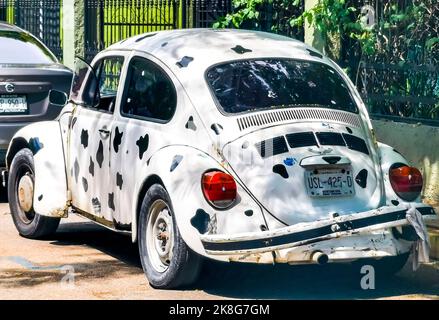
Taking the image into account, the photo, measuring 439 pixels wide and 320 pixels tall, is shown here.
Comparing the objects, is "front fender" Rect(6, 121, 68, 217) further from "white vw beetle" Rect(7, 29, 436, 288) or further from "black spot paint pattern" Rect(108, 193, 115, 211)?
"black spot paint pattern" Rect(108, 193, 115, 211)

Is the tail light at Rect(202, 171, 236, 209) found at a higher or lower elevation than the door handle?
higher

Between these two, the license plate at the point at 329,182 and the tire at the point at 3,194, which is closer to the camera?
the license plate at the point at 329,182

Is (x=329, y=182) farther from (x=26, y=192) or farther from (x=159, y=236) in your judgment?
(x=26, y=192)

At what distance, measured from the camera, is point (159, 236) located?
895 cm

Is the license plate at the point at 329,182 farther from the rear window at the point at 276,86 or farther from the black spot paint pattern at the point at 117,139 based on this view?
the black spot paint pattern at the point at 117,139

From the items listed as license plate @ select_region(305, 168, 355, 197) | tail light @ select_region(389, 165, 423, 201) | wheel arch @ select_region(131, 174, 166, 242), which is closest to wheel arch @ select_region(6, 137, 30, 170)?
wheel arch @ select_region(131, 174, 166, 242)

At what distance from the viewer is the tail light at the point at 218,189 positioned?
8.44 metres

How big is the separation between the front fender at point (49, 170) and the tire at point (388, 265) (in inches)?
105

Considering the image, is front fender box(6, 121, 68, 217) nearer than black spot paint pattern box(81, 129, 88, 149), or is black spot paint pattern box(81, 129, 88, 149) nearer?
black spot paint pattern box(81, 129, 88, 149)

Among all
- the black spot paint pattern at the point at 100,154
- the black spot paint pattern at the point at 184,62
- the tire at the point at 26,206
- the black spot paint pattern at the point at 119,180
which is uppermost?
the black spot paint pattern at the point at 184,62

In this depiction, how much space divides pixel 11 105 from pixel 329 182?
543 centimetres

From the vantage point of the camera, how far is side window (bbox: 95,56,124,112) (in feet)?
33.8

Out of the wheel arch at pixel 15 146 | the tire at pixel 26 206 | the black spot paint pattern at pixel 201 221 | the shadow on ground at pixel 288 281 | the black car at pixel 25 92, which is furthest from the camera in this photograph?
the black car at pixel 25 92

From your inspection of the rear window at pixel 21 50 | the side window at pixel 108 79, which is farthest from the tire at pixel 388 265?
the rear window at pixel 21 50
